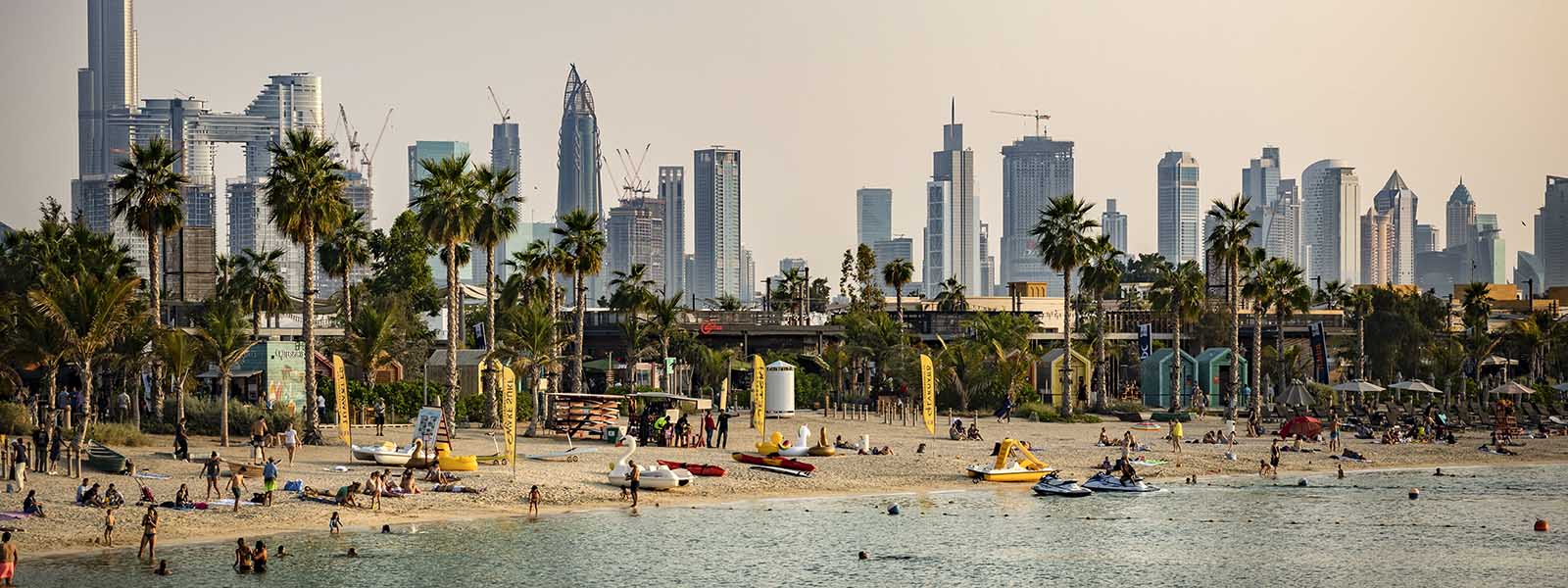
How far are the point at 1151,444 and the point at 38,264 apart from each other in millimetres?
49170

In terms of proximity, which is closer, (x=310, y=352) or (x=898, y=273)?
(x=310, y=352)

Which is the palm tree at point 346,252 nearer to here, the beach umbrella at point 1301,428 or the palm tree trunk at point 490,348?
the palm tree trunk at point 490,348

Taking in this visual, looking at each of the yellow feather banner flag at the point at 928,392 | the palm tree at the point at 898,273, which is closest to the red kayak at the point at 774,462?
the yellow feather banner flag at the point at 928,392

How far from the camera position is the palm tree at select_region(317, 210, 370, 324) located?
258 feet

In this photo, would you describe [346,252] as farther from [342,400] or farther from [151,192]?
[342,400]

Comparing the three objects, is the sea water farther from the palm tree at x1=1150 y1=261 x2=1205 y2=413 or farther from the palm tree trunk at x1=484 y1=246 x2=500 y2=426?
the palm tree at x1=1150 y1=261 x2=1205 y2=413

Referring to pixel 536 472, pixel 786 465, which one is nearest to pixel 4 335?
pixel 536 472

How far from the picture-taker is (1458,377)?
319 ft

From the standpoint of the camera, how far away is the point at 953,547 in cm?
4406

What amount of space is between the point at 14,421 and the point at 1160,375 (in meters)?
59.0

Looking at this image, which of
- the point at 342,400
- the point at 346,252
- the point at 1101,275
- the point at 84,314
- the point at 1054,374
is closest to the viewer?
the point at 84,314

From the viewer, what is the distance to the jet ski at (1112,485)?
55.7 metres

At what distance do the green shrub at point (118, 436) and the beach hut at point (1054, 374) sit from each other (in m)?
49.8

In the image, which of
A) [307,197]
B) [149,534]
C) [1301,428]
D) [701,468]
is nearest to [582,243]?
[307,197]
